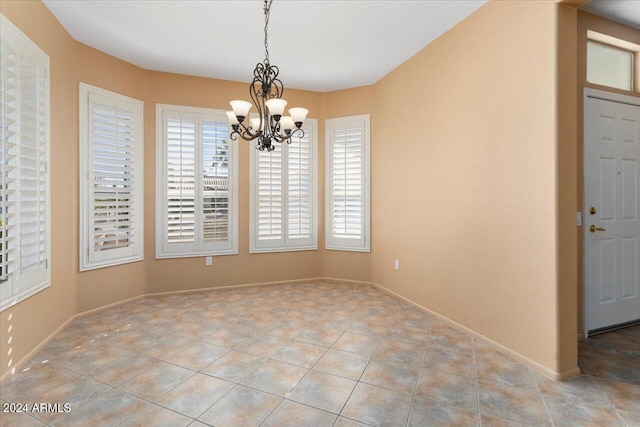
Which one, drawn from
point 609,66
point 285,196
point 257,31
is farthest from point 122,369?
point 609,66

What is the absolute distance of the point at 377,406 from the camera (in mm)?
1945

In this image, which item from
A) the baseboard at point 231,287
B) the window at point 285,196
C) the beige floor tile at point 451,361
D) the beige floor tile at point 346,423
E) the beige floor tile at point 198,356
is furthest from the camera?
the window at point 285,196

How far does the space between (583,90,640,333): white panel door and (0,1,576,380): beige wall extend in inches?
33.8

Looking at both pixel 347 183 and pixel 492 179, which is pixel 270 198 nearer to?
pixel 347 183

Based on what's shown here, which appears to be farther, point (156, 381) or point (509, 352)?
point (509, 352)

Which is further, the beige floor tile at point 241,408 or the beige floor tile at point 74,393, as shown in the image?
the beige floor tile at point 74,393

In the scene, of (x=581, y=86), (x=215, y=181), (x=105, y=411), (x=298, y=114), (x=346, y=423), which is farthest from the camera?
(x=215, y=181)

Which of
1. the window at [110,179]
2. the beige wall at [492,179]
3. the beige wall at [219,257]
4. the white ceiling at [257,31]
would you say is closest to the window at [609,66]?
the beige wall at [492,179]

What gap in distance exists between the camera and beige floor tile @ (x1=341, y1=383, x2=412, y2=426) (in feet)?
5.99

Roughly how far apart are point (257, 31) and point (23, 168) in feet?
7.72

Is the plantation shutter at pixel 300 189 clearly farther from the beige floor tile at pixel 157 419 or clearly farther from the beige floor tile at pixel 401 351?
the beige floor tile at pixel 157 419

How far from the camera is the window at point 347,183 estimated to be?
4.68 metres

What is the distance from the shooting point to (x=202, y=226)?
4.34 m

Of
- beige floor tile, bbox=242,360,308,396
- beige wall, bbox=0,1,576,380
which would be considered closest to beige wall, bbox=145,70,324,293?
beige wall, bbox=0,1,576,380
